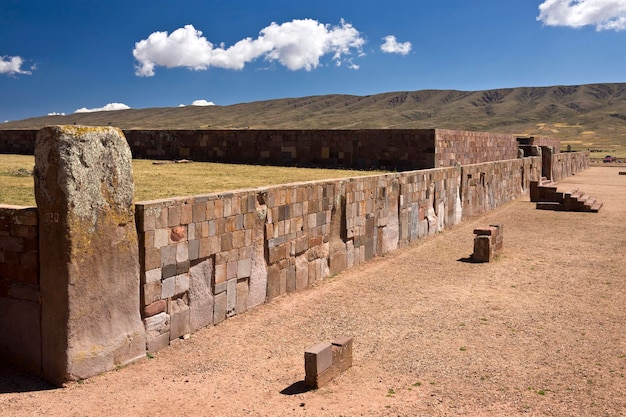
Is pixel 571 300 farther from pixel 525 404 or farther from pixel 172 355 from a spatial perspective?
pixel 172 355

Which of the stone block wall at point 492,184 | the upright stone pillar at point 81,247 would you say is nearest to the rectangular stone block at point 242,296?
the upright stone pillar at point 81,247

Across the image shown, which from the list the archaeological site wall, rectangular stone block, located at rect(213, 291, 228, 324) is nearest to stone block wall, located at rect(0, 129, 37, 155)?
the archaeological site wall

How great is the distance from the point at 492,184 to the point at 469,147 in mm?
2544

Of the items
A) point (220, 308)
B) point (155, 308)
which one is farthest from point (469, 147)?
point (155, 308)

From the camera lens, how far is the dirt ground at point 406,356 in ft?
17.2

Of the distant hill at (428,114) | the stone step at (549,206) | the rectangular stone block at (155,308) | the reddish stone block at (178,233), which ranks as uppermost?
the distant hill at (428,114)

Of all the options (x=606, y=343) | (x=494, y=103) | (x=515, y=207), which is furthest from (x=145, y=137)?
(x=494, y=103)

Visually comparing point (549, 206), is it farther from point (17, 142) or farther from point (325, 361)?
point (17, 142)

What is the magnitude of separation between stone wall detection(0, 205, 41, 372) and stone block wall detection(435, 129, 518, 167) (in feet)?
47.8

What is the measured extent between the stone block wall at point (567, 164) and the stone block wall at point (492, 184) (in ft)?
23.5

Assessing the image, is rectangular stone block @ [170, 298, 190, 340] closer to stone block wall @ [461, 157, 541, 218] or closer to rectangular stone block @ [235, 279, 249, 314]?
rectangular stone block @ [235, 279, 249, 314]

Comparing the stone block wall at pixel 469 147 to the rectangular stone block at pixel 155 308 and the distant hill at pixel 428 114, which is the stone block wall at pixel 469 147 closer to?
the rectangular stone block at pixel 155 308

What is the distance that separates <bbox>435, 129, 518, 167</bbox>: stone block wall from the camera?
19.1m

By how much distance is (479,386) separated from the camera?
222 inches
